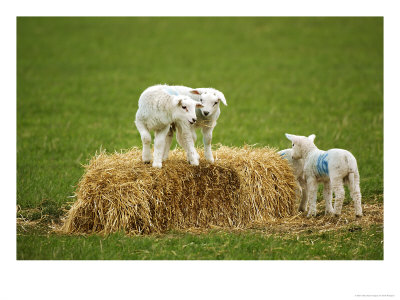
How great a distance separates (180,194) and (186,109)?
60.5 inches

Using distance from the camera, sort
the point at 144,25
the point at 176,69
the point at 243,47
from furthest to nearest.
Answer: the point at 144,25 < the point at 243,47 < the point at 176,69

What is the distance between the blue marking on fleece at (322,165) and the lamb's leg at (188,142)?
2.24m

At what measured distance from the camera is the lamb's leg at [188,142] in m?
9.84

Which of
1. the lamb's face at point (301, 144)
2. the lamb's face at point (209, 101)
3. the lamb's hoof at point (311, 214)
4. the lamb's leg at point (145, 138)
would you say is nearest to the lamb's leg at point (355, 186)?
the lamb's hoof at point (311, 214)

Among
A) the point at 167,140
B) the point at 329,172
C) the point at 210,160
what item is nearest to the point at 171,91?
the point at 167,140

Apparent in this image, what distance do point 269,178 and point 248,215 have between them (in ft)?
2.76

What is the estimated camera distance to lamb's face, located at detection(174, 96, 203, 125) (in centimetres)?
946

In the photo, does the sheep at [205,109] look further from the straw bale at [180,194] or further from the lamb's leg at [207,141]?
the straw bale at [180,194]

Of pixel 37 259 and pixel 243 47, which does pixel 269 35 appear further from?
pixel 37 259

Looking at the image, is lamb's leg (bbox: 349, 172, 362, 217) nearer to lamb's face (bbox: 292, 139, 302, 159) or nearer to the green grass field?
the green grass field

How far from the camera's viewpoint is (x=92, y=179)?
9.85 metres

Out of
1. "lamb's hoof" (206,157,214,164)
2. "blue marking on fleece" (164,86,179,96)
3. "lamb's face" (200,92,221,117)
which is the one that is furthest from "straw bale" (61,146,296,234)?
"blue marking on fleece" (164,86,179,96)

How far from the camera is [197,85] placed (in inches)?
912

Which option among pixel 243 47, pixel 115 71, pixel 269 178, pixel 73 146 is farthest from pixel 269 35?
pixel 269 178
